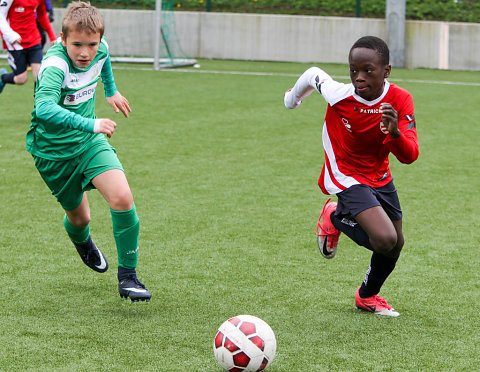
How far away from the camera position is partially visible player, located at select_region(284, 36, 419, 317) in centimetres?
401

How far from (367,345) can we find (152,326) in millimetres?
1066

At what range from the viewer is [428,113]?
463 inches

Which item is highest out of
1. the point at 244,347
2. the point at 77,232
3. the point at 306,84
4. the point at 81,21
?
the point at 81,21

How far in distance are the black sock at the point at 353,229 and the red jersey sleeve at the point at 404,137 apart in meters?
0.44

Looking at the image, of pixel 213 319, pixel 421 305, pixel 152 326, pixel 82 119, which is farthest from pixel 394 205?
pixel 82 119

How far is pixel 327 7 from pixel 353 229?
17.3m

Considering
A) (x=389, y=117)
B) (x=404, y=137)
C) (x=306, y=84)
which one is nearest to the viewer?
(x=389, y=117)

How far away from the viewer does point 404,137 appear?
3889 mm

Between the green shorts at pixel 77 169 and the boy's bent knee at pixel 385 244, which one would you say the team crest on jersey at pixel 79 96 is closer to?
the green shorts at pixel 77 169

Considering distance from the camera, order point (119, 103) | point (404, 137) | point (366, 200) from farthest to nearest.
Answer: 1. point (119, 103)
2. point (366, 200)
3. point (404, 137)

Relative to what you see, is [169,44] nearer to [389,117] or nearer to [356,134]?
[356,134]

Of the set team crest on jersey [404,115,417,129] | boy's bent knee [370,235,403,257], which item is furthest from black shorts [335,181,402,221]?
team crest on jersey [404,115,417,129]

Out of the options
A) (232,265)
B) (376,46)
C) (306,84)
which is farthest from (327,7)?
(376,46)

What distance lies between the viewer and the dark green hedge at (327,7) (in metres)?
20.0
